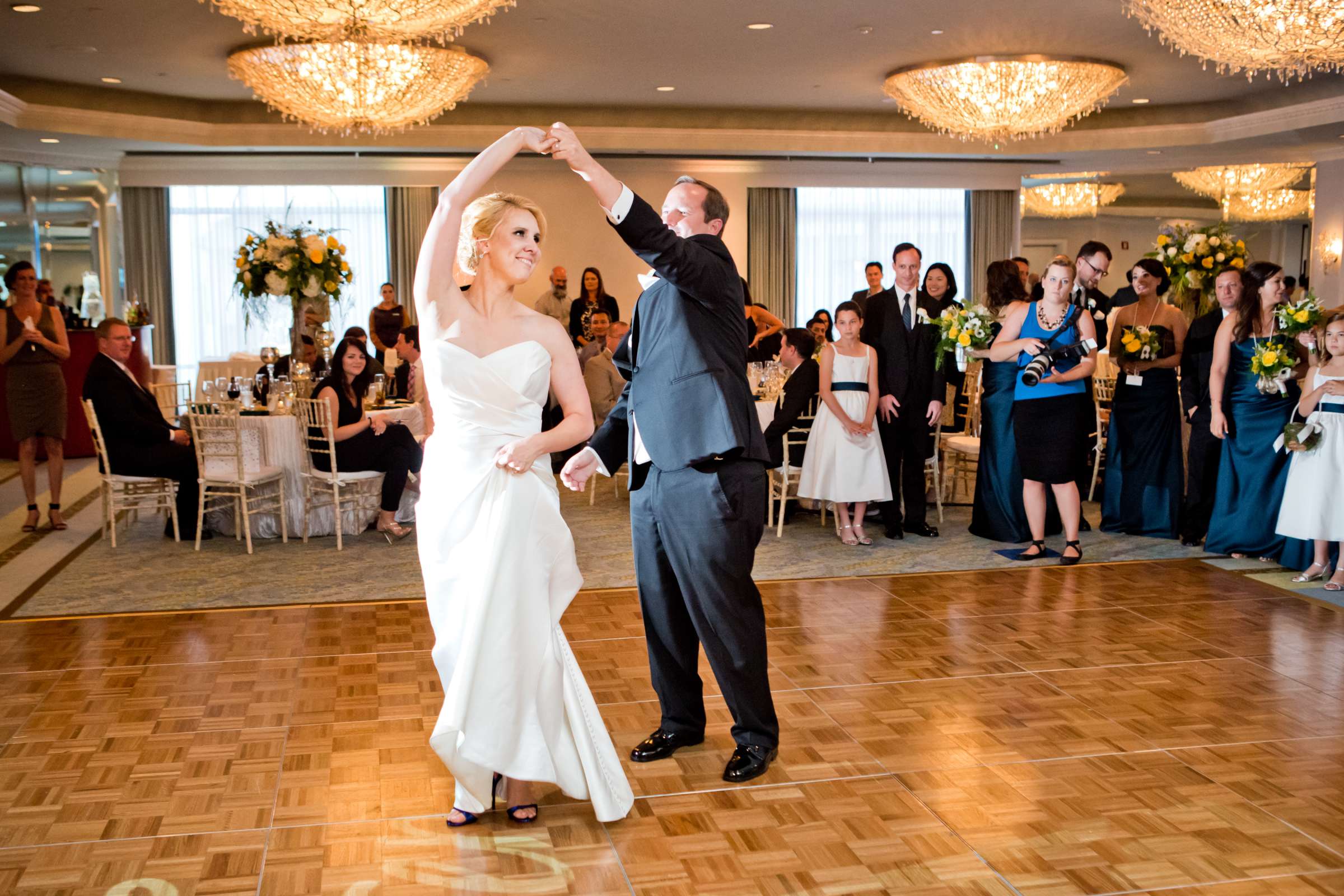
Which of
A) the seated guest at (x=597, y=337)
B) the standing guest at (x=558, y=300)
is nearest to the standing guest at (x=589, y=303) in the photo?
the standing guest at (x=558, y=300)

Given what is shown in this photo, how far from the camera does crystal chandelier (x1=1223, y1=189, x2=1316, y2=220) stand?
60.9ft

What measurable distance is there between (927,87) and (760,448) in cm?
816

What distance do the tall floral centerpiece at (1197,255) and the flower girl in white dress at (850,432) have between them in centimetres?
201

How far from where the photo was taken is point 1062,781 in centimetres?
354

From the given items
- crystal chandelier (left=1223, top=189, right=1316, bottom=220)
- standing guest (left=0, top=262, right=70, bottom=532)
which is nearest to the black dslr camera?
standing guest (left=0, top=262, right=70, bottom=532)

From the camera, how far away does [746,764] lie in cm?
356

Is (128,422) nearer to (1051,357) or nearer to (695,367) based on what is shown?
(695,367)

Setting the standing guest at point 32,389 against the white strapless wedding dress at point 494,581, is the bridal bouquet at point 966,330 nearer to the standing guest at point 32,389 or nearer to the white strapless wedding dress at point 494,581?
the white strapless wedding dress at point 494,581

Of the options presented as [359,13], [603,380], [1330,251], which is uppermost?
[359,13]

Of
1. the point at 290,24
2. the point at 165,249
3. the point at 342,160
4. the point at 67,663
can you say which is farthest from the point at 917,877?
the point at 165,249

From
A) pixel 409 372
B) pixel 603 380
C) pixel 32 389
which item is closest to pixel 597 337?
pixel 603 380

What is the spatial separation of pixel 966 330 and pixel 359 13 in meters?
4.25

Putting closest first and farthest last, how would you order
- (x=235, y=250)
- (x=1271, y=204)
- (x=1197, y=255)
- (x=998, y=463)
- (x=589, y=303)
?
(x=998, y=463), (x=1197, y=255), (x=589, y=303), (x=235, y=250), (x=1271, y=204)

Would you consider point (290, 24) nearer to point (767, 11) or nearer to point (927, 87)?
point (767, 11)
